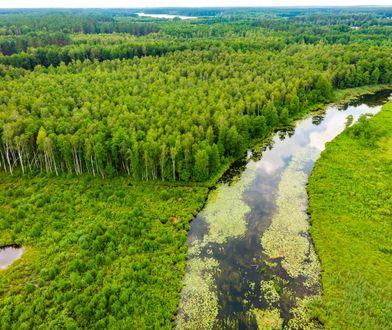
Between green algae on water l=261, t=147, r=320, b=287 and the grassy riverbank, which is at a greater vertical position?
the grassy riverbank

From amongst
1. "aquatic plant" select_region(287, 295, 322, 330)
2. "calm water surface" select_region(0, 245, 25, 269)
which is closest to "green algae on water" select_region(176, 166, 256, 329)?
"aquatic plant" select_region(287, 295, 322, 330)

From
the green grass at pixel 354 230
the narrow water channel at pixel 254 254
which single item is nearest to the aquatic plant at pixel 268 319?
the narrow water channel at pixel 254 254

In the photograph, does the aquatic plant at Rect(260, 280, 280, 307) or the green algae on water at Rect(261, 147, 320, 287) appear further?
the green algae on water at Rect(261, 147, 320, 287)

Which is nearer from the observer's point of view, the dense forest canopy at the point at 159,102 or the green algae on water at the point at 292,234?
the green algae on water at the point at 292,234

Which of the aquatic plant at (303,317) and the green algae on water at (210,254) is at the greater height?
the green algae on water at (210,254)

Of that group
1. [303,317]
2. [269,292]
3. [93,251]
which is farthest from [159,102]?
[303,317]

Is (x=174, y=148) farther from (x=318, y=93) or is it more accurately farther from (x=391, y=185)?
(x=318, y=93)

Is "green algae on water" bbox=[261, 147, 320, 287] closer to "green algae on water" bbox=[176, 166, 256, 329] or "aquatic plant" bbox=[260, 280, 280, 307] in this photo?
"aquatic plant" bbox=[260, 280, 280, 307]

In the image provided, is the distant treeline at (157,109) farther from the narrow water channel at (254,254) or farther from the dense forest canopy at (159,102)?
the narrow water channel at (254,254)
